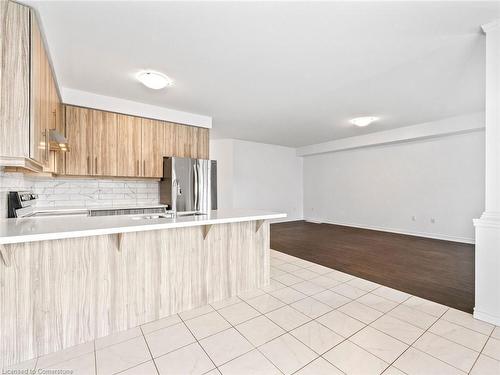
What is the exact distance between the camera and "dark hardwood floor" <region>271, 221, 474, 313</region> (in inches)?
106

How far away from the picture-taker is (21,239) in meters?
1.33

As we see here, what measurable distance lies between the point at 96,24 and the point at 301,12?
5.40 feet

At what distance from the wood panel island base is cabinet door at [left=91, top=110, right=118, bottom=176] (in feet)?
5.92

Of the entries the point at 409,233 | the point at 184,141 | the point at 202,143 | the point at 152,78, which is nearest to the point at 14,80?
the point at 152,78

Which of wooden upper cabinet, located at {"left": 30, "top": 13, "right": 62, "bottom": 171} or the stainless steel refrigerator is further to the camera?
the stainless steel refrigerator

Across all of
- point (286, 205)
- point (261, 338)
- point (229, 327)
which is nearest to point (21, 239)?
point (229, 327)

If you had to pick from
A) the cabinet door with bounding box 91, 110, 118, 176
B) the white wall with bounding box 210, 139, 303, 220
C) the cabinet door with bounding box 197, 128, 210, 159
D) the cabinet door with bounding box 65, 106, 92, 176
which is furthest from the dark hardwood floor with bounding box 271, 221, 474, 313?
the cabinet door with bounding box 65, 106, 92, 176

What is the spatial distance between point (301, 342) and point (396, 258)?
2908 mm

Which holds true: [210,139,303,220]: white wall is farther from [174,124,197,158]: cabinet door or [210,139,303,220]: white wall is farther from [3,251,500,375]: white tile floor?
[3,251,500,375]: white tile floor

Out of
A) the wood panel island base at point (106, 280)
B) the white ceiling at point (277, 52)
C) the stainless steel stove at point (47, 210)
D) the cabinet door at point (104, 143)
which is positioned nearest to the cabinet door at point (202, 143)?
the white ceiling at point (277, 52)

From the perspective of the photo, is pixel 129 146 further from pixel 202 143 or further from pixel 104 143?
pixel 202 143

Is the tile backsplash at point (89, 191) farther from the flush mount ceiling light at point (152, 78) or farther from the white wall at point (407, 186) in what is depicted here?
the white wall at point (407, 186)

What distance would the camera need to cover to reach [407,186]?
18.8 ft

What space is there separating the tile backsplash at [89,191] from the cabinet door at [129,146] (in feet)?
1.57
